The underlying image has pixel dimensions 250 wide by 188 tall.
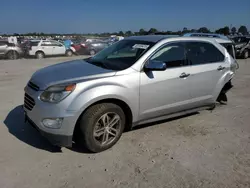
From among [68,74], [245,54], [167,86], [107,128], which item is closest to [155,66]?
[167,86]

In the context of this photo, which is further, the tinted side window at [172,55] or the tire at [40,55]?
the tire at [40,55]

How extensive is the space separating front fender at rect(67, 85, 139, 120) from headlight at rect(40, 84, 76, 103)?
5.4 inches

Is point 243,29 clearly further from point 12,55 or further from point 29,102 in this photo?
point 29,102

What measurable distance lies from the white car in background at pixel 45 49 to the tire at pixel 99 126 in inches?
714

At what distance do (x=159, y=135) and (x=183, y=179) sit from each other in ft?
4.19

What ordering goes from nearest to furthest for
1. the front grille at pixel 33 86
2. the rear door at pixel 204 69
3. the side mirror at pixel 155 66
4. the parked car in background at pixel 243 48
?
the front grille at pixel 33 86
the side mirror at pixel 155 66
the rear door at pixel 204 69
the parked car in background at pixel 243 48

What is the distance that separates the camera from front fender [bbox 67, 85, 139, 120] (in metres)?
3.30

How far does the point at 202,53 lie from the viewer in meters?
4.78

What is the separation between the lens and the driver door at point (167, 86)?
155 inches

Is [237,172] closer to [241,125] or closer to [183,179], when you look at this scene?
[183,179]

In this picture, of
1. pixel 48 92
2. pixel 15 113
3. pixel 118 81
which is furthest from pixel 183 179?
pixel 15 113

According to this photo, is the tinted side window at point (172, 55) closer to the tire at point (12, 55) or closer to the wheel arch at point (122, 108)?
the wheel arch at point (122, 108)

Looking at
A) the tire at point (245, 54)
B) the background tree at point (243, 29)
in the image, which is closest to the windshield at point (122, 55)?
the tire at point (245, 54)

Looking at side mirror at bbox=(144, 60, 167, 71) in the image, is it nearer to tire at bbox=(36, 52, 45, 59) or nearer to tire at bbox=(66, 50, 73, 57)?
tire at bbox=(36, 52, 45, 59)
